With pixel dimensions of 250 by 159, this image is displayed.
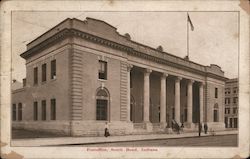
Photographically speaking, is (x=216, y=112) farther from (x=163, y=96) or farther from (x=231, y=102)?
(x=163, y=96)

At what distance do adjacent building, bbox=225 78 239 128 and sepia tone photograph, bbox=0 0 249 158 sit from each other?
0.03 m

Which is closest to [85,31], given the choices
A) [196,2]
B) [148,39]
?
[148,39]

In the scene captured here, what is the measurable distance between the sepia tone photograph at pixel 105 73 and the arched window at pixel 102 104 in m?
0.04

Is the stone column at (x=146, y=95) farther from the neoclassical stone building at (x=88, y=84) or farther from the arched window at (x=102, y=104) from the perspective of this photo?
the arched window at (x=102, y=104)

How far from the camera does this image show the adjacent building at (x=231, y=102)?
8.90 m

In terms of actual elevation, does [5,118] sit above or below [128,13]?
below

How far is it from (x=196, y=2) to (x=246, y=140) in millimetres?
3609

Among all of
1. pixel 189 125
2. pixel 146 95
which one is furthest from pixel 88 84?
pixel 146 95

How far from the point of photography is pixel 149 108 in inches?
660

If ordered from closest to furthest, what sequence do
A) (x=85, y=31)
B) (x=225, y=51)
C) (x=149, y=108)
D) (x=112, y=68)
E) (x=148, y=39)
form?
1. (x=225, y=51)
2. (x=148, y=39)
3. (x=85, y=31)
4. (x=112, y=68)
5. (x=149, y=108)

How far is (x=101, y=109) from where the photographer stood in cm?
1152

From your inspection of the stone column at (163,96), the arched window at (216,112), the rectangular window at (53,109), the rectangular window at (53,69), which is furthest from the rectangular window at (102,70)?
the arched window at (216,112)

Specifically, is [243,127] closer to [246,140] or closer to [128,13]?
[246,140]

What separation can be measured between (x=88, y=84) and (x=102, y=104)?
92cm
